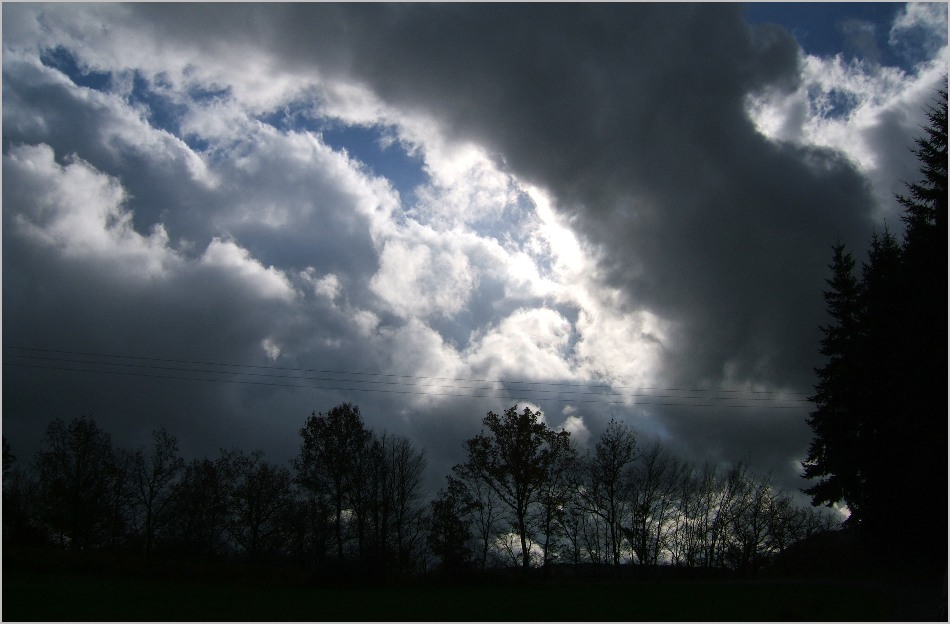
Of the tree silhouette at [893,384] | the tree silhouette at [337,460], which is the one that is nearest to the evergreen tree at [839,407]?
the tree silhouette at [893,384]

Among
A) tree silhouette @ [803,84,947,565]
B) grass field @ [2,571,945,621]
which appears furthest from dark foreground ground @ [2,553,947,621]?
tree silhouette @ [803,84,947,565]

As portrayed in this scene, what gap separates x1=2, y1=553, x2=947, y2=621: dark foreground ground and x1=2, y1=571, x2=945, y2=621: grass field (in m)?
0.04

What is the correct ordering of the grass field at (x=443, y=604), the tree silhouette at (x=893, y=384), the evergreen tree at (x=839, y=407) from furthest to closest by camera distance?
the evergreen tree at (x=839, y=407) < the tree silhouette at (x=893, y=384) < the grass field at (x=443, y=604)

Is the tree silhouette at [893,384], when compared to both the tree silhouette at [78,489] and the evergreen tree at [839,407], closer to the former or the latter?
the evergreen tree at [839,407]

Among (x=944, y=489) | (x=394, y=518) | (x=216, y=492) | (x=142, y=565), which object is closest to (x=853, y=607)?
(x=944, y=489)

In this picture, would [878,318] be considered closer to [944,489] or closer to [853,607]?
[944,489]

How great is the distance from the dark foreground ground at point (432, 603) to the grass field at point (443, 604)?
0.13 feet

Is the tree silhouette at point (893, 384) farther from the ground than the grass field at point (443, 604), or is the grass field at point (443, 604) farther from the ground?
the tree silhouette at point (893, 384)

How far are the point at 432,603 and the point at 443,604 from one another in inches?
31.5

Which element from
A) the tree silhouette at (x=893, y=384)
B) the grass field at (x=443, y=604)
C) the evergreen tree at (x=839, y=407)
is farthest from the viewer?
the evergreen tree at (x=839, y=407)

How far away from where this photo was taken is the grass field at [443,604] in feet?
66.8

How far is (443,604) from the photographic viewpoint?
26.7 meters

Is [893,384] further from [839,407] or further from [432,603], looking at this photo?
[432,603]

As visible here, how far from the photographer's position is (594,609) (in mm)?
23422
